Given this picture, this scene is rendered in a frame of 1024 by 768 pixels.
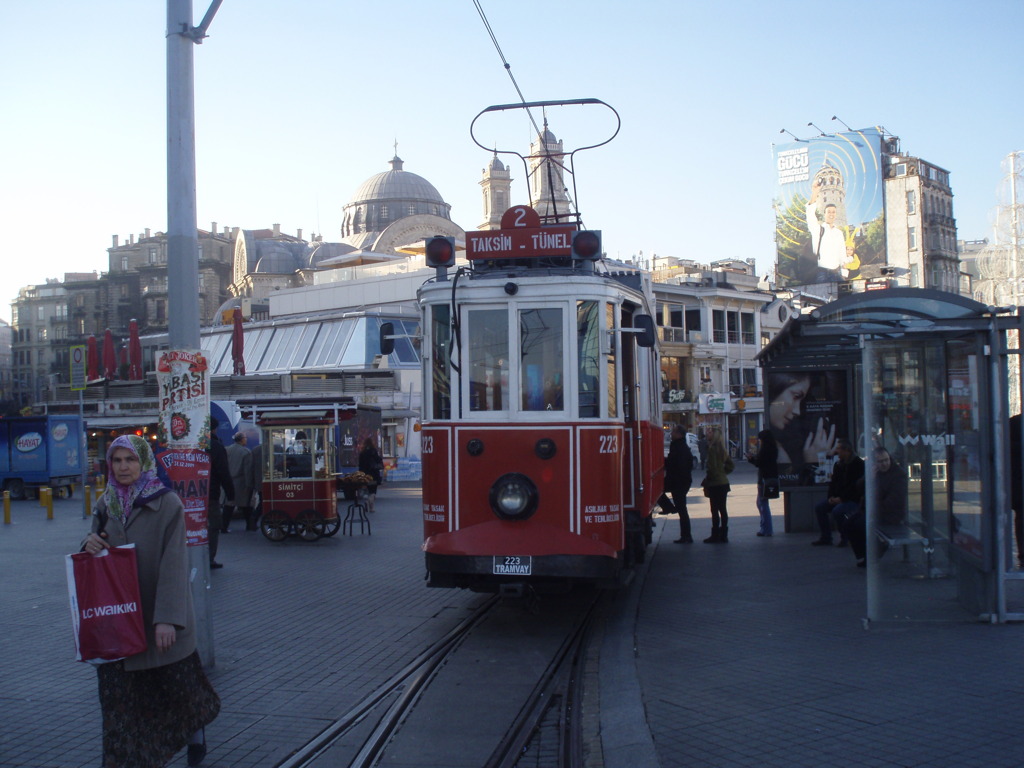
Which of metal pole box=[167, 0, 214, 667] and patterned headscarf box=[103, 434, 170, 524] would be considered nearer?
patterned headscarf box=[103, 434, 170, 524]

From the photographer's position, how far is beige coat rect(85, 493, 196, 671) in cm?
503

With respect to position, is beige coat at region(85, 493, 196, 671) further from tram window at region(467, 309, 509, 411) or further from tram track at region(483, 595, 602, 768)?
tram window at region(467, 309, 509, 411)

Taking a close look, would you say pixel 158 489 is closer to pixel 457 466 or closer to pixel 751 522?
pixel 457 466

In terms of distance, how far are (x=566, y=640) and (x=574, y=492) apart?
140cm

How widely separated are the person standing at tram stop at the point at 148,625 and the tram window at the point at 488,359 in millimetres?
4274

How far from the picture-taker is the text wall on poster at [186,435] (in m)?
7.54

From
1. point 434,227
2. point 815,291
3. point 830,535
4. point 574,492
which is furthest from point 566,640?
point 434,227

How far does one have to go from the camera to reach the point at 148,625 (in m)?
5.06

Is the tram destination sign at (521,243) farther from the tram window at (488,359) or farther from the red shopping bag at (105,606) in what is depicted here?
the red shopping bag at (105,606)

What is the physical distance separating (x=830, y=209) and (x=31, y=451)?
39301mm

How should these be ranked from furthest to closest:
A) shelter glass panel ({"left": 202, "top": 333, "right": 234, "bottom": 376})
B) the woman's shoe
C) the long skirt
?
shelter glass panel ({"left": 202, "top": 333, "right": 234, "bottom": 376}) → the woman's shoe → the long skirt

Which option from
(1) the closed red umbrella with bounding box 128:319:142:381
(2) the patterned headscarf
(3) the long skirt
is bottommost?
(3) the long skirt

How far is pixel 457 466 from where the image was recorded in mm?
9148

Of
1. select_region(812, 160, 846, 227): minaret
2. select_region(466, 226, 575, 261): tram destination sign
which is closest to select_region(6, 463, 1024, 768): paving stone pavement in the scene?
select_region(466, 226, 575, 261): tram destination sign
